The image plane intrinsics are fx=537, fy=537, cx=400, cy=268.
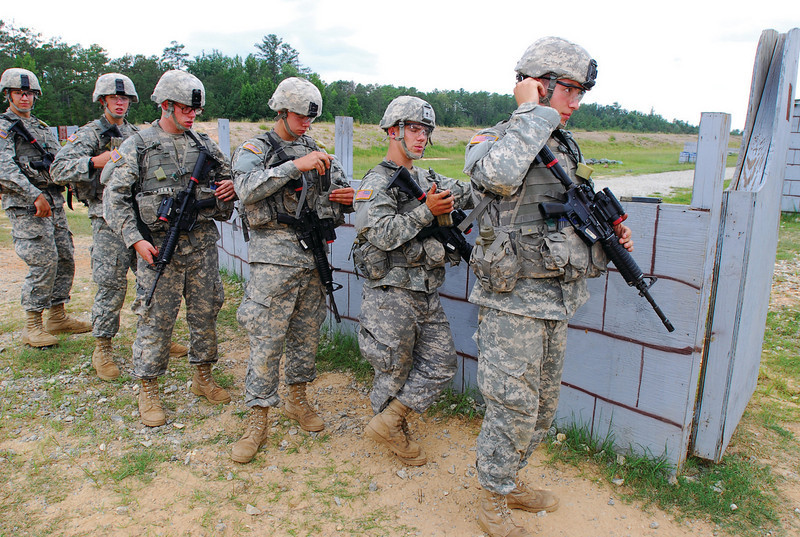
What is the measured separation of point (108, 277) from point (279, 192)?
1.93 m

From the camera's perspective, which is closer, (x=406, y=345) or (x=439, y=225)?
(x=439, y=225)

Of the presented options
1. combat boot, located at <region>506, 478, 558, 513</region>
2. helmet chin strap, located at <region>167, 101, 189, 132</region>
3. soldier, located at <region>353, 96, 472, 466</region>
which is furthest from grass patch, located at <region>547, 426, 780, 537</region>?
helmet chin strap, located at <region>167, 101, 189, 132</region>

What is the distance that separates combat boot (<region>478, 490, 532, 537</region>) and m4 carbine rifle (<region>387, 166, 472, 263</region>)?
121 centimetres

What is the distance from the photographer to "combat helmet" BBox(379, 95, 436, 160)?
2797 mm

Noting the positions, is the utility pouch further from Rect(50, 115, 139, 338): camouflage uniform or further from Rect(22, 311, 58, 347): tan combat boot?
Rect(22, 311, 58, 347): tan combat boot

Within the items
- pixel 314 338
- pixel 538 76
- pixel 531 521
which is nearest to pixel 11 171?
pixel 314 338

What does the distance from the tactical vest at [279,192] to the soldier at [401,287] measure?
0.43 metres

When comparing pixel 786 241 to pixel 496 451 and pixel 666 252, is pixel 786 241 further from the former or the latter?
pixel 496 451

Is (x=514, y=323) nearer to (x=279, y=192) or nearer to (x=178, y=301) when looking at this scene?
(x=279, y=192)

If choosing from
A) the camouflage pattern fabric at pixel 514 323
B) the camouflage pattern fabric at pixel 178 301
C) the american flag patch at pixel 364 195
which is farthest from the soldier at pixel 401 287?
the camouflage pattern fabric at pixel 178 301

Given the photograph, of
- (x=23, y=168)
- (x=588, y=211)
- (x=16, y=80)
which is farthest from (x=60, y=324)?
(x=588, y=211)

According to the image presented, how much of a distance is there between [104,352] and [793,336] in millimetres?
5812

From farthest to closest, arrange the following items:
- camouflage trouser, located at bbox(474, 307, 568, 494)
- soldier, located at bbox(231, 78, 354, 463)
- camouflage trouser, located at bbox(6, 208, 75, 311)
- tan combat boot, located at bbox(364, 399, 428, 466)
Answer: camouflage trouser, located at bbox(6, 208, 75, 311)
soldier, located at bbox(231, 78, 354, 463)
tan combat boot, located at bbox(364, 399, 428, 466)
camouflage trouser, located at bbox(474, 307, 568, 494)

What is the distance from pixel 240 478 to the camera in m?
2.89
